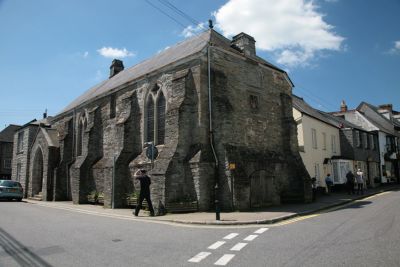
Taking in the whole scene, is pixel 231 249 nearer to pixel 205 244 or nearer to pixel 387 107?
pixel 205 244

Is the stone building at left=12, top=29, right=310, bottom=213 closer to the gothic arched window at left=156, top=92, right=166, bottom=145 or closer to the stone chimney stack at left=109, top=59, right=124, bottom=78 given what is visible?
the gothic arched window at left=156, top=92, right=166, bottom=145

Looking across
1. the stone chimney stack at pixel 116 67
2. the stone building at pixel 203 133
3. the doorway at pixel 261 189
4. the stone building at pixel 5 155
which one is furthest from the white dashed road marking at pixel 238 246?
the stone building at pixel 5 155

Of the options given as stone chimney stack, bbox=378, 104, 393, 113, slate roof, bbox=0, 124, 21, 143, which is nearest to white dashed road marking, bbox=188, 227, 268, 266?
stone chimney stack, bbox=378, 104, 393, 113

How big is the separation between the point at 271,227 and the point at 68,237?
6093 millimetres

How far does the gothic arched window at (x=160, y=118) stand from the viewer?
18438 millimetres

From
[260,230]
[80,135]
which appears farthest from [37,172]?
[260,230]

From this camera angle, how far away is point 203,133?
53.3 ft

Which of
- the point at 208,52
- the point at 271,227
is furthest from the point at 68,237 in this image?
the point at 208,52

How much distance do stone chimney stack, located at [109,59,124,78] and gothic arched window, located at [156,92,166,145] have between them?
16323 millimetres

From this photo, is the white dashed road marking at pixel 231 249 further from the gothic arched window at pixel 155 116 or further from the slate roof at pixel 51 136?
the slate roof at pixel 51 136

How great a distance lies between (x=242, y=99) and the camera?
18.2 metres

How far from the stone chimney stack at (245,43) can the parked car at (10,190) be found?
62.6ft

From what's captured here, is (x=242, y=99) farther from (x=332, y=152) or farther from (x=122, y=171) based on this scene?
(x=332, y=152)

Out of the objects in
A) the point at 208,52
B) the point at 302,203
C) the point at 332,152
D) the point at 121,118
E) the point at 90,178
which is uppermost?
the point at 208,52
